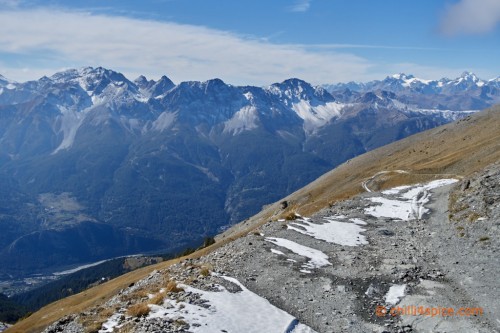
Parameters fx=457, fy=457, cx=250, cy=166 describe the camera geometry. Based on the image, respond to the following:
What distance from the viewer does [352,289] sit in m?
29.0

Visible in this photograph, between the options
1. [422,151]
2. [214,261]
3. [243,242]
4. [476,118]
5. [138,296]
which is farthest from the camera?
[476,118]

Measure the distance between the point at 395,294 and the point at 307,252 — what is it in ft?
37.2

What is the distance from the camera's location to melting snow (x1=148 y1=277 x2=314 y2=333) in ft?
75.6

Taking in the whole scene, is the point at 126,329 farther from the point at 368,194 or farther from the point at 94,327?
the point at 368,194

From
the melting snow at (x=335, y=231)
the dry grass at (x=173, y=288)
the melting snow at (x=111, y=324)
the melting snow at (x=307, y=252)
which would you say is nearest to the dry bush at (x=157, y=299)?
the dry grass at (x=173, y=288)

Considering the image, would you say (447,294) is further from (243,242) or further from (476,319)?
(243,242)

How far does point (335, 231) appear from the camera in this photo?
46.7m

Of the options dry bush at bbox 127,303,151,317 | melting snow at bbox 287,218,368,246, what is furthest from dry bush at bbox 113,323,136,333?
melting snow at bbox 287,218,368,246

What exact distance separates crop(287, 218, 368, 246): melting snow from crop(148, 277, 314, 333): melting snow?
58.4 feet

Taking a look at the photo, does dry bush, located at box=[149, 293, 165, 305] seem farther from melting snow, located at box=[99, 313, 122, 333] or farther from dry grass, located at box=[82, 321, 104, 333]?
dry grass, located at box=[82, 321, 104, 333]

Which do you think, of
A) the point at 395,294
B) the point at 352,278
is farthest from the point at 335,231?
the point at 395,294

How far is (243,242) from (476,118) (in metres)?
134

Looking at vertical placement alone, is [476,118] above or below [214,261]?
above

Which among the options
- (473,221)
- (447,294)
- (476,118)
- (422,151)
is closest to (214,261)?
(447,294)
